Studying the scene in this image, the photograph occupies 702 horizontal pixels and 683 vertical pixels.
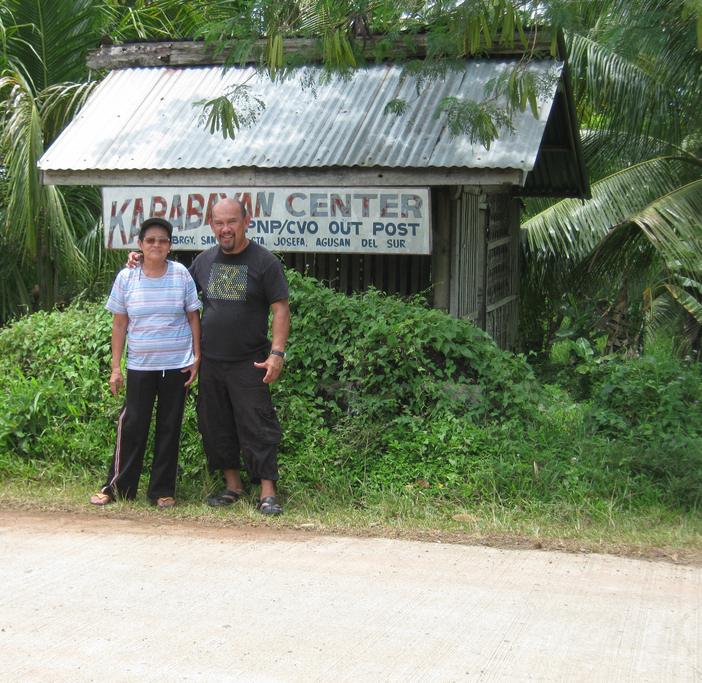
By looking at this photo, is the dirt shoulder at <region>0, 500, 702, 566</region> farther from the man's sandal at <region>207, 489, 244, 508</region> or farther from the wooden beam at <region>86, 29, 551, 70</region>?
→ the wooden beam at <region>86, 29, 551, 70</region>

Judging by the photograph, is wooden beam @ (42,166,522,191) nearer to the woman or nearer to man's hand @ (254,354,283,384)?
the woman

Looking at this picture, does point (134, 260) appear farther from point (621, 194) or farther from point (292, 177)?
point (621, 194)

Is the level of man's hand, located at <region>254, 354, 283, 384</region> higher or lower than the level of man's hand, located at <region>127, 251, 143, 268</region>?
lower

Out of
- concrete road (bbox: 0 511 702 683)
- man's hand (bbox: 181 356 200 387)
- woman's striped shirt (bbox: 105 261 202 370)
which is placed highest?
woman's striped shirt (bbox: 105 261 202 370)

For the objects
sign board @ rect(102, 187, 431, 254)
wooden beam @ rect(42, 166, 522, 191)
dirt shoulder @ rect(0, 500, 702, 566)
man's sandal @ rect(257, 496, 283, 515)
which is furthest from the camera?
sign board @ rect(102, 187, 431, 254)

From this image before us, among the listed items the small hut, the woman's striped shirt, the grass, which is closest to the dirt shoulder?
the grass

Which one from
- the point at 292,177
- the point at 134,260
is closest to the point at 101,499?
the point at 134,260

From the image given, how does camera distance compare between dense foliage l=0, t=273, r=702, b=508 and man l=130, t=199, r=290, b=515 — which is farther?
dense foliage l=0, t=273, r=702, b=508

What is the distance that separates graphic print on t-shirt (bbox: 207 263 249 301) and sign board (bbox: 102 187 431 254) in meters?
1.75

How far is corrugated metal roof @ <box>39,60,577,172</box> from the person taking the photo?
6164 mm

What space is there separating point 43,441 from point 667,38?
5.80 metres

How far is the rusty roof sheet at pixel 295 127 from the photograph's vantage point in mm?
6168

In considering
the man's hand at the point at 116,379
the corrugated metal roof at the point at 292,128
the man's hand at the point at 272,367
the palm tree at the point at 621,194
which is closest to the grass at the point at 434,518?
the man's hand at the point at 116,379

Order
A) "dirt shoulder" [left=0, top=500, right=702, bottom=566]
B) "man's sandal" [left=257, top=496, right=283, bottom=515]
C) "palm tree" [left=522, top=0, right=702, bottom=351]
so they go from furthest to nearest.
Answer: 1. "palm tree" [left=522, top=0, right=702, bottom=351]
2. "man's sandal" [left=257, top=496, right=283, bottom=515]
3. "dirt shoulder" [left=0, top=500, right=702, bottom=566]
